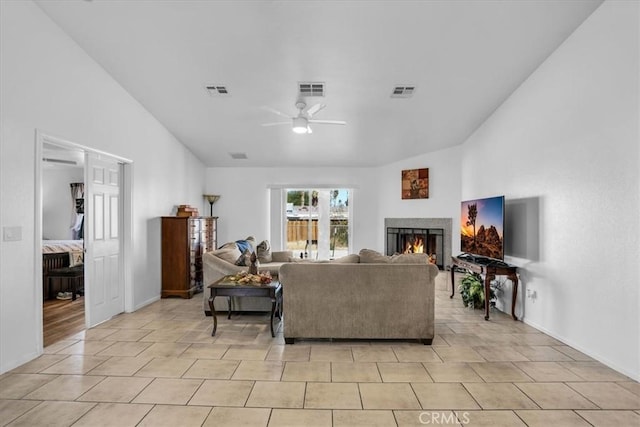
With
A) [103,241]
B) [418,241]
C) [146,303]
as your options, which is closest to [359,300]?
[103,241]

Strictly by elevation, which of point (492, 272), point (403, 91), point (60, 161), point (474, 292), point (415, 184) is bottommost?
point (474, 292)

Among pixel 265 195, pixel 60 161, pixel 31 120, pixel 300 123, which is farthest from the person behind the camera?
pixel 265 195

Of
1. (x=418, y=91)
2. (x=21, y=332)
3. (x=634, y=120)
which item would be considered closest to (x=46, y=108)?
(x=21, y=332)

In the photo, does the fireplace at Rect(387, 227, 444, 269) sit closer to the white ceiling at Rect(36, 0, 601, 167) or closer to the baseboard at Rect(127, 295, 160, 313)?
the white ceiling at Rect(36, 0, 601, 167)

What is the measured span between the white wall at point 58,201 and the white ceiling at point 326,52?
12.8 ft

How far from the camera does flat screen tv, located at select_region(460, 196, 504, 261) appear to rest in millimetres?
4672

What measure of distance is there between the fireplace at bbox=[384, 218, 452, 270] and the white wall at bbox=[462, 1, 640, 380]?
2.94m

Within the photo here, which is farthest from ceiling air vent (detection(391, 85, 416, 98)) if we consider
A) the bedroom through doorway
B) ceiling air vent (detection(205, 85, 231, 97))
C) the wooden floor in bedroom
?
the wooden floor in bedroom

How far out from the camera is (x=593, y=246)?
11.4 ft

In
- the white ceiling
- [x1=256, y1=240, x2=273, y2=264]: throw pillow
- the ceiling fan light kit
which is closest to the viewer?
the white ceiling

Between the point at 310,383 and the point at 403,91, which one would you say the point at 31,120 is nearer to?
the point at 310,383

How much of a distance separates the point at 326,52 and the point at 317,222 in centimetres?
532

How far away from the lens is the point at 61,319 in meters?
4.66

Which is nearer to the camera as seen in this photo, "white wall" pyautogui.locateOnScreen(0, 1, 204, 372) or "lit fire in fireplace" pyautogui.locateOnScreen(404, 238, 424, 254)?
"white wall" pyautogui.locateOnScreen(0, 1, 204, 372)
